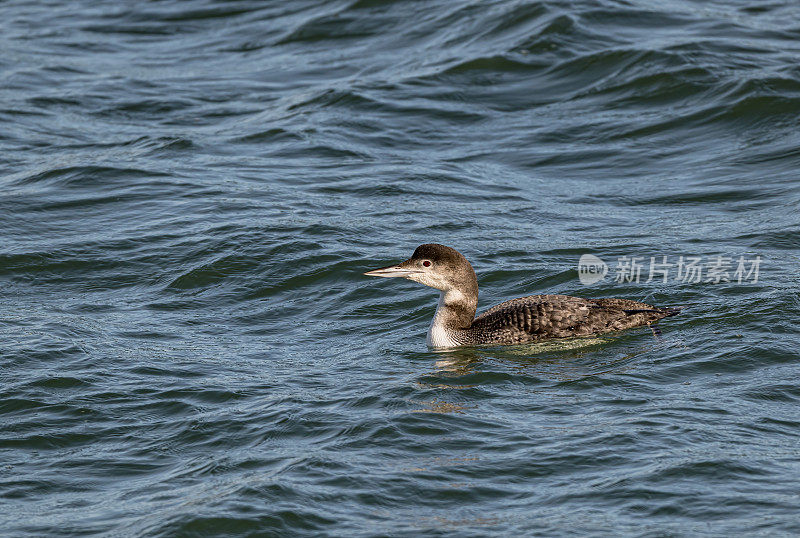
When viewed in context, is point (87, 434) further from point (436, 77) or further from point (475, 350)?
point (436, 77)

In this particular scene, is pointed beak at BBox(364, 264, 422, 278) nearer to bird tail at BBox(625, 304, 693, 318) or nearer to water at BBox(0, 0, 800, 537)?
water at BBox(0, 0, 800, 537)

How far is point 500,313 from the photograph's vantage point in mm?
10742

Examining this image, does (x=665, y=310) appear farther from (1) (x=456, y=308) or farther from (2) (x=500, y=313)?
(1) (x=456, y=308)

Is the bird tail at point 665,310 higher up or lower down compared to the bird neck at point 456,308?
lower down

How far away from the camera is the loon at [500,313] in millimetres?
10523

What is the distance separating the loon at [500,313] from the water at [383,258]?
15 cm

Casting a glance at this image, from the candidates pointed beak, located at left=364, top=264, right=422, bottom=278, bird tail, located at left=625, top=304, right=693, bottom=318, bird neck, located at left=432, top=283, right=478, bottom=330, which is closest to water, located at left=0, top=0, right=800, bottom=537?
bird tail, located at left=625, top=304, right=693, bottom=318

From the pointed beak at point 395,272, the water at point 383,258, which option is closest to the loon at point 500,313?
the pointed beak at point 395,272

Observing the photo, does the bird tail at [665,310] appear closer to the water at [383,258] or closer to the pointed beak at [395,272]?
the water at [383,258]

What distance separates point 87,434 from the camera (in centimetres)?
911

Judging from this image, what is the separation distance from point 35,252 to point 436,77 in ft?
26.5

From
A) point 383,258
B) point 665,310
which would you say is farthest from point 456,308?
point 383,258

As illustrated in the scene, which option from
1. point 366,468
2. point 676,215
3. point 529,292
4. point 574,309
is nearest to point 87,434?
point 366,468

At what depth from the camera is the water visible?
802 cm
